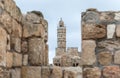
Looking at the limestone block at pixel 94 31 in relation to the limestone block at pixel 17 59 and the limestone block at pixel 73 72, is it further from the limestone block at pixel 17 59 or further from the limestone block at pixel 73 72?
the limestone block at pixel 17 59

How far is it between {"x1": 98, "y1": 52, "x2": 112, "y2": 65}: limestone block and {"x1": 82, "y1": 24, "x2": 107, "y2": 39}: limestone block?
275 millimetres

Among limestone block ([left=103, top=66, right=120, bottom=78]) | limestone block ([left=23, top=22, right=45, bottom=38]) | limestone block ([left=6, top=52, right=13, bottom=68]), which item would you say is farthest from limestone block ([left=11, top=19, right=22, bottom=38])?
limestone block ([left=103, top=66, right=120, bottom=78])

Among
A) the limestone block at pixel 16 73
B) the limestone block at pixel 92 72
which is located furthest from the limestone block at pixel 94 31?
the limestone block at pixel 16 73

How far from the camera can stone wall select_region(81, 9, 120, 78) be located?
5.39 m

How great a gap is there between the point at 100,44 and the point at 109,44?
14 cm

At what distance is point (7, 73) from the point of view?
536cm

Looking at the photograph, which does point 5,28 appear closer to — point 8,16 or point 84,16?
point 8,16

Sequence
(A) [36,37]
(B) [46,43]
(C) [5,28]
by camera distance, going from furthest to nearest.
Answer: (B) [46,43] < (A) [36,37] < (C) [5,28]

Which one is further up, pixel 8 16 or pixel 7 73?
pixel 8 16

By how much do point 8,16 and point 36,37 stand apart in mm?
823

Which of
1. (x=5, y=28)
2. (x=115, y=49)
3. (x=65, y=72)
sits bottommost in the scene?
(x=65, y=72)

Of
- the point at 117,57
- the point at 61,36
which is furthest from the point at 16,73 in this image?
the point at 61,36

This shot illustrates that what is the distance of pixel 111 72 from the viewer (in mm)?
5332

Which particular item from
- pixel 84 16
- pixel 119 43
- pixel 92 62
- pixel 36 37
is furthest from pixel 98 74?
pixel 36 37
